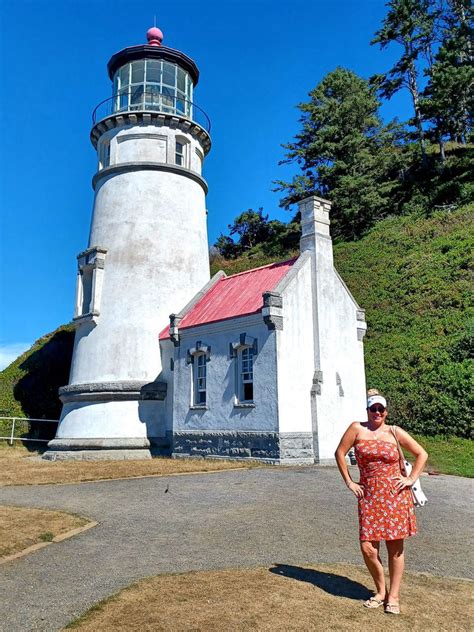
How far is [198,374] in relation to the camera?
1933 centimetres

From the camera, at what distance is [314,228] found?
18484mm

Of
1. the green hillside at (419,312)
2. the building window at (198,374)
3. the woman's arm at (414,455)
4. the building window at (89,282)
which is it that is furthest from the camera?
the building window at (89,282)

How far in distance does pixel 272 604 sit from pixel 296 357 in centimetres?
1230

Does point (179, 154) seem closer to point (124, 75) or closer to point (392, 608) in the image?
point (124, 75)

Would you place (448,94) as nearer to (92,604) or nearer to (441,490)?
(441,490)

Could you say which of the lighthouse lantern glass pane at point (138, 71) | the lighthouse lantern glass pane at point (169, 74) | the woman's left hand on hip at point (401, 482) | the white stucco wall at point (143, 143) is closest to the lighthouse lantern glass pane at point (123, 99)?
the lighthouse lantern glass pane at point (138, 71)

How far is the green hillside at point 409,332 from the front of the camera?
19.5m

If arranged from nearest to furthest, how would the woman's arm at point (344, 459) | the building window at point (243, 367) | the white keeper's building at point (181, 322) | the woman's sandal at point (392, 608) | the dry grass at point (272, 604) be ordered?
the dry grass at point (272, 604) → the woman's sandal at point (392, 608) → the woman's arm at point (344, 459) → the white keeper's building at point (181, 322) → the building window at point (243, 367)

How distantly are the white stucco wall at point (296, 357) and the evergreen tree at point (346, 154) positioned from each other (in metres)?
23.7

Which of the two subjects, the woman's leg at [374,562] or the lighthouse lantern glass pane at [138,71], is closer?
the woman's leg at [374,562]

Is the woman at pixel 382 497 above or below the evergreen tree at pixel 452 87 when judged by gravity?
below

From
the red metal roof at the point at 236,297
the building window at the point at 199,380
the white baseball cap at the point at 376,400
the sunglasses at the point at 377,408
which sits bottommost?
the sunglasses at the point at 377,408

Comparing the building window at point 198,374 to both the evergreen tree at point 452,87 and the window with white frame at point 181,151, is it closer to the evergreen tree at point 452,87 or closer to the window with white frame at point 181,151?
the window with white frame at point 181,151

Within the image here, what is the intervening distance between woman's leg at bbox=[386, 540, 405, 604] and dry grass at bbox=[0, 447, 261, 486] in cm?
1000
